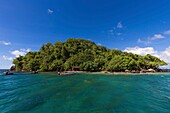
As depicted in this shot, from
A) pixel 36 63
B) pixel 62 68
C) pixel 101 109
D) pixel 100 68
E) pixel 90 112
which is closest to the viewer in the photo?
pixel 90 112

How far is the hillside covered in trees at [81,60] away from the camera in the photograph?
6145 centimetres

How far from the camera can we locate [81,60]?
→ 2776 inches

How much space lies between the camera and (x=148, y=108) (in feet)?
40.1

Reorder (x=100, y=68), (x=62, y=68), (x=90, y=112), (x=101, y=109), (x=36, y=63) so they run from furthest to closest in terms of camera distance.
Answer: (x=36, y=63), (x=62, y=68), (x=100, y=68), (x=101, y=109), (x=90, y=112)

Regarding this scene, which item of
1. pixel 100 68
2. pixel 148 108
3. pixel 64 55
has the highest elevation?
pixel 64 55

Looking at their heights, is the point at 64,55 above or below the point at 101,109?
above

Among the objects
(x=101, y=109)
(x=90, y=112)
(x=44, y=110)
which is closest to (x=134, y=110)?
(x=101, y=109)

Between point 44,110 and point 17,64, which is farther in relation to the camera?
point 17,64

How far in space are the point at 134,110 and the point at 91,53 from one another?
6814cm

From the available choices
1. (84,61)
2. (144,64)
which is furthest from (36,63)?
(144,64)

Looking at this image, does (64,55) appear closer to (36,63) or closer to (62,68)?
(62,68)

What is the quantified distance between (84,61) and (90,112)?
5909 centimetres

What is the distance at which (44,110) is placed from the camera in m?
11.3

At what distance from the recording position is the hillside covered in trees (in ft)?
202
